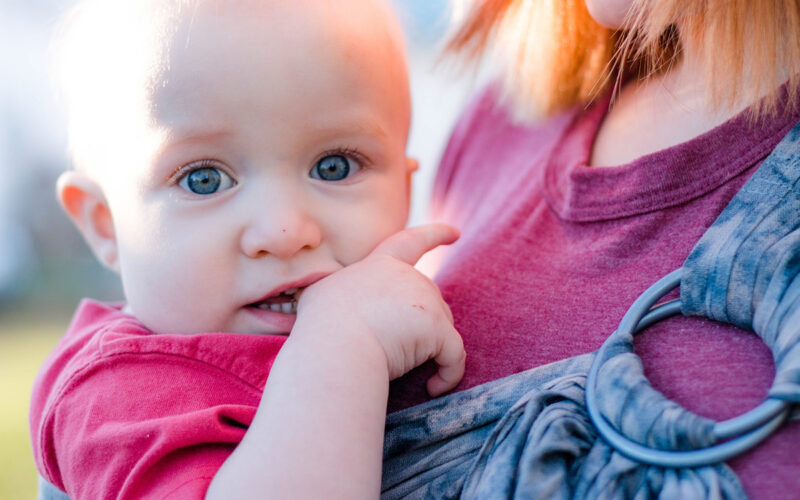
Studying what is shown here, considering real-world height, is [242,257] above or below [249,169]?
below

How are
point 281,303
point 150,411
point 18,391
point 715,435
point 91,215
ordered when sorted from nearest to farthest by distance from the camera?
1. point 715,435
2. point 150,411
3. point 281,303
4. point 91,215
5. point 18,391

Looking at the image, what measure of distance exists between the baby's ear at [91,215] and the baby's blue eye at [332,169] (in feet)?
1.10

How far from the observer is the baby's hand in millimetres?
857

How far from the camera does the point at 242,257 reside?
0.92m

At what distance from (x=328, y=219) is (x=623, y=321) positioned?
0.40 m

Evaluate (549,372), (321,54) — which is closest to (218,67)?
(321,54)

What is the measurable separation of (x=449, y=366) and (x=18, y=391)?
4005mm

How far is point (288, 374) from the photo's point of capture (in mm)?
806

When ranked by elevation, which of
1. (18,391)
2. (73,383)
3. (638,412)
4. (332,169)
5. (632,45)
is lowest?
(18,391)

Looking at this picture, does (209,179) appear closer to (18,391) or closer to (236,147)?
(236,147)

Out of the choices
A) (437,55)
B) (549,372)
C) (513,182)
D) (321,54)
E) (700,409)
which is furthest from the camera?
(437,55)

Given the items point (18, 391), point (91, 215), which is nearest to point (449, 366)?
point (91, 215)

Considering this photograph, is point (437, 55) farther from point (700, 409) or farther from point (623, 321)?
point (700, 409)

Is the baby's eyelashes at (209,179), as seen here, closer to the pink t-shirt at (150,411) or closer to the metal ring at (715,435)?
the pink t-shirt at (150,411)
